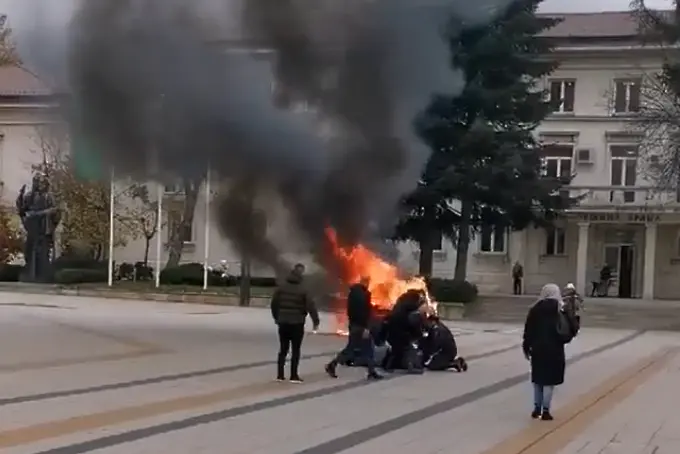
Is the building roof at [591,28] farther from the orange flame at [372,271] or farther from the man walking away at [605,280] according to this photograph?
the orange flame at [372,271]

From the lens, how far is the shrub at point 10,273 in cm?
5088

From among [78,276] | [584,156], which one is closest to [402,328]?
[78,276]

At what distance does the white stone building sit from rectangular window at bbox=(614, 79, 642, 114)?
5 cm

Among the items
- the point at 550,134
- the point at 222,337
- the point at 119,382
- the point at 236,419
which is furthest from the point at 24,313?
the point at 550,134

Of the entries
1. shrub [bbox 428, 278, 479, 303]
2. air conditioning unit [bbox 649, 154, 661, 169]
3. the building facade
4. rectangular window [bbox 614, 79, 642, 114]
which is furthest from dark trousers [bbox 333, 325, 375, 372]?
rectangular window [bbox 614, 79, 642, 114]

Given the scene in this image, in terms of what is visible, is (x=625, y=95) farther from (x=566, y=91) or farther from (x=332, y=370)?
(x=332, y=370)

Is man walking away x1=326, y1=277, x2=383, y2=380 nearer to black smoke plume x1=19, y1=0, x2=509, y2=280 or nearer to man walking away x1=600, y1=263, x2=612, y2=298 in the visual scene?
black smoke plume x1=19, y1=0, x2=509, y2=280

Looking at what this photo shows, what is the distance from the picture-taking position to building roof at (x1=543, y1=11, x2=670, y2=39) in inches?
2051

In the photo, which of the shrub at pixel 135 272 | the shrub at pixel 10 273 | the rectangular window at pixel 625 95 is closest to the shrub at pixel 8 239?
the shrub at pixel 10 273

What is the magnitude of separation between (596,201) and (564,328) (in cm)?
3726

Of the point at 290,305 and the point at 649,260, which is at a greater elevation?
the point at 649,260

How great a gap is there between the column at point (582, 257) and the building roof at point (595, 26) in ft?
29.0

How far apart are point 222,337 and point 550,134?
99.2 ft

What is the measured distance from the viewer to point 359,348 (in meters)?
18.5
